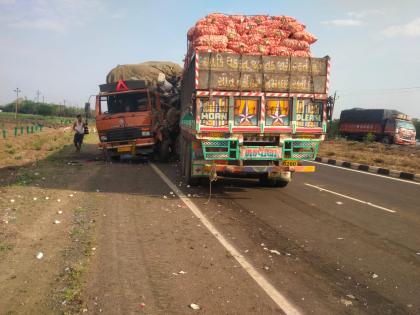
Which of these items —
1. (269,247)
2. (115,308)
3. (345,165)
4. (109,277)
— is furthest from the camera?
(345,165)

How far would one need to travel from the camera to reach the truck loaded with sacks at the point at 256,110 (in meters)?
8.34

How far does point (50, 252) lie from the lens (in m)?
5.06

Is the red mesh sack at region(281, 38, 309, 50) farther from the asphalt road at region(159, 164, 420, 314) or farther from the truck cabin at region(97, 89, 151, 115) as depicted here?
the truck cabin at region(97, 89, 151, 115)

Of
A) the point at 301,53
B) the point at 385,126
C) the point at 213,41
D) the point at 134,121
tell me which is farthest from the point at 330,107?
the point at 385,126

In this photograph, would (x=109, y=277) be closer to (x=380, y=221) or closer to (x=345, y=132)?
(x=380, y=221)

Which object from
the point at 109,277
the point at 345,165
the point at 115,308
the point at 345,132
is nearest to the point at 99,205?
the point at 109,277

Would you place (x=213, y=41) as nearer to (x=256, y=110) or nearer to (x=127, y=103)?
(x=256, y=110)

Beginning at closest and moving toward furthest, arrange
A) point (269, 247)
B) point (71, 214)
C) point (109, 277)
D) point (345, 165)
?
point (109, 277)
point (269, 247)
point (71, 214)
point (345, 165)

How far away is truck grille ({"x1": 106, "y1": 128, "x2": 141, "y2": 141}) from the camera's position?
48.4ft

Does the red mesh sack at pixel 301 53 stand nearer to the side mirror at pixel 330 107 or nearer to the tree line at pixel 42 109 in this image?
the side mirror at pixel 330 107

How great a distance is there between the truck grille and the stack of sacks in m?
5.51

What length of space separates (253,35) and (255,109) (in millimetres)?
2080

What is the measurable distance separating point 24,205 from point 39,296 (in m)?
3.98

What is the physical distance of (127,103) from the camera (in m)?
15.1
